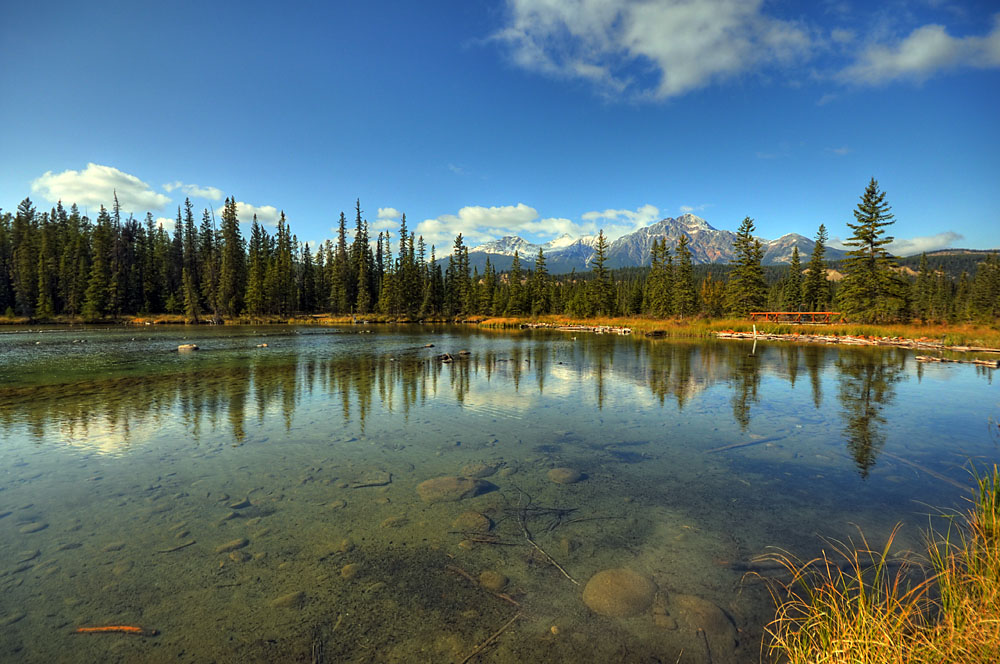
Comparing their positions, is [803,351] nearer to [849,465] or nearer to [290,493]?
[849,465]

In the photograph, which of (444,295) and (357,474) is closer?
(357,474)

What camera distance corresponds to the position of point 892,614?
10.9 feet

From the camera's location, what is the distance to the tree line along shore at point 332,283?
6084cm

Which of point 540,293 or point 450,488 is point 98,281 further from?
point 450,488

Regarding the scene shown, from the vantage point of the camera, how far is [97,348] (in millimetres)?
31828

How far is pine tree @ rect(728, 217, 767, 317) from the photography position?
5816 centimetres

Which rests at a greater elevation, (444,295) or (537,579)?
(444,295)

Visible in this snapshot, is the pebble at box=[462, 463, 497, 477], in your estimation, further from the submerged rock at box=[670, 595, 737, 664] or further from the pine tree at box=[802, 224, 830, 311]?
the pine tree at box=[802, 224, 830, 311]

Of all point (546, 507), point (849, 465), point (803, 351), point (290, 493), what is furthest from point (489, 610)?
point (803, 351)

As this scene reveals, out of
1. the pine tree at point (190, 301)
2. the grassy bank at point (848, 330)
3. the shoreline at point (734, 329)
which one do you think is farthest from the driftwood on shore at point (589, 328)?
the pine tree at point (190, 301)

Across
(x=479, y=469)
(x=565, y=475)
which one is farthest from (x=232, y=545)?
(x=565, y=475)

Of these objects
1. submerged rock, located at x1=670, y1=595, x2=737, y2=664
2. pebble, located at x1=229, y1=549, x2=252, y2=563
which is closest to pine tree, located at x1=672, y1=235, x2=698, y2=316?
submerged rock, located at x1=670, y1=595, x2=737, y2=664

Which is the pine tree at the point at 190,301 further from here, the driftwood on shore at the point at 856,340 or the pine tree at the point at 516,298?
the driftwood on shore at the point at 856,340

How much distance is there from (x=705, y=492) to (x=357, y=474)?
628 centimetres
